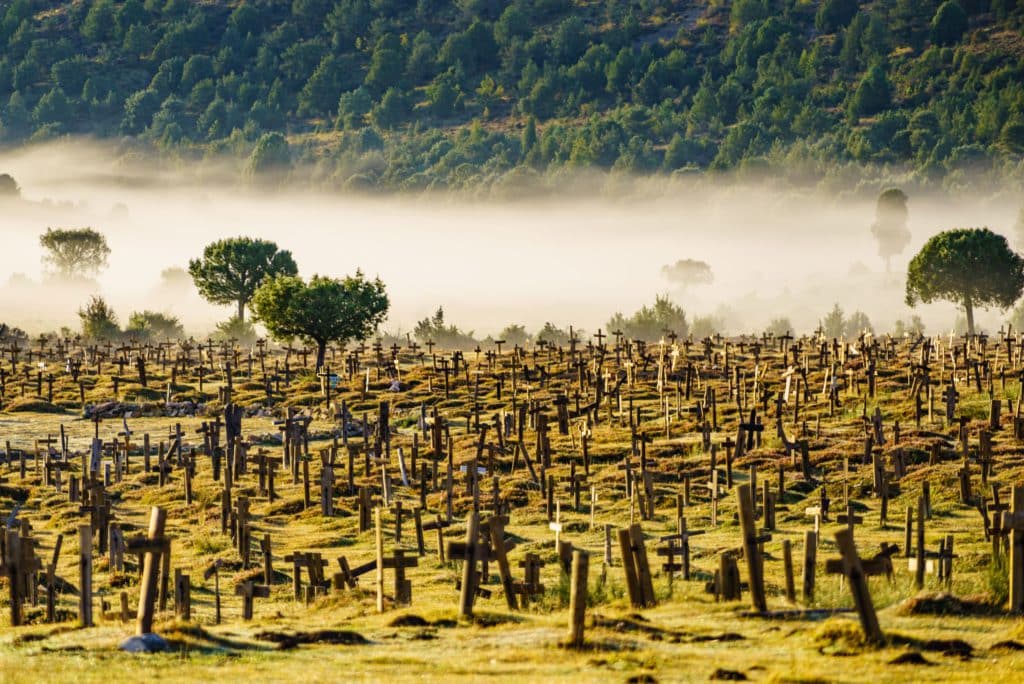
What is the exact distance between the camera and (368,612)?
36.0 metres

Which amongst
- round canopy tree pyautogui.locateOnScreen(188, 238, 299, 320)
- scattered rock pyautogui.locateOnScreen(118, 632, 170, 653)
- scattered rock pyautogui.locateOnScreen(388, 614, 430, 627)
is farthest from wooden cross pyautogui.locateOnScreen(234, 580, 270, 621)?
round canopy tree pyautogui.locateOnScreen(188, 238, 299, 320)

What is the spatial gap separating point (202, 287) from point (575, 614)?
152m

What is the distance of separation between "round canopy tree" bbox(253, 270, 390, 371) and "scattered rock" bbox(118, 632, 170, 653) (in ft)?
278

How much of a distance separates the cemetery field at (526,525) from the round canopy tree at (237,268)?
202 ft

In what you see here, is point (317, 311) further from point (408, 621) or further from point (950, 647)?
point (950, 647)

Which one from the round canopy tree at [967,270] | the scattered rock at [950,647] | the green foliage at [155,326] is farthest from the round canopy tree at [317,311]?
the scattered rock at [950,647]

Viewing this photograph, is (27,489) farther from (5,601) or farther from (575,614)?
(575,614)

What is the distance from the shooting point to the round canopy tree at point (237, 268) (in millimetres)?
175750

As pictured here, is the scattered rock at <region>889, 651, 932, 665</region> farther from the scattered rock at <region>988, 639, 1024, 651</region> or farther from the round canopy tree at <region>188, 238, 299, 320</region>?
the round canopy tree at <region>188, 238, 299, 320</region>

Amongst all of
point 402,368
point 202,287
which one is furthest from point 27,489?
point 202,287

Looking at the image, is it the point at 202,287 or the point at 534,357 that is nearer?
the point at 534,357

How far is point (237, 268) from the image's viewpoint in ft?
578

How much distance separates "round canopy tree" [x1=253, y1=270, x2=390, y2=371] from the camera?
4660 inches

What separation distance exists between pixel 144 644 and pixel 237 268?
483ft
